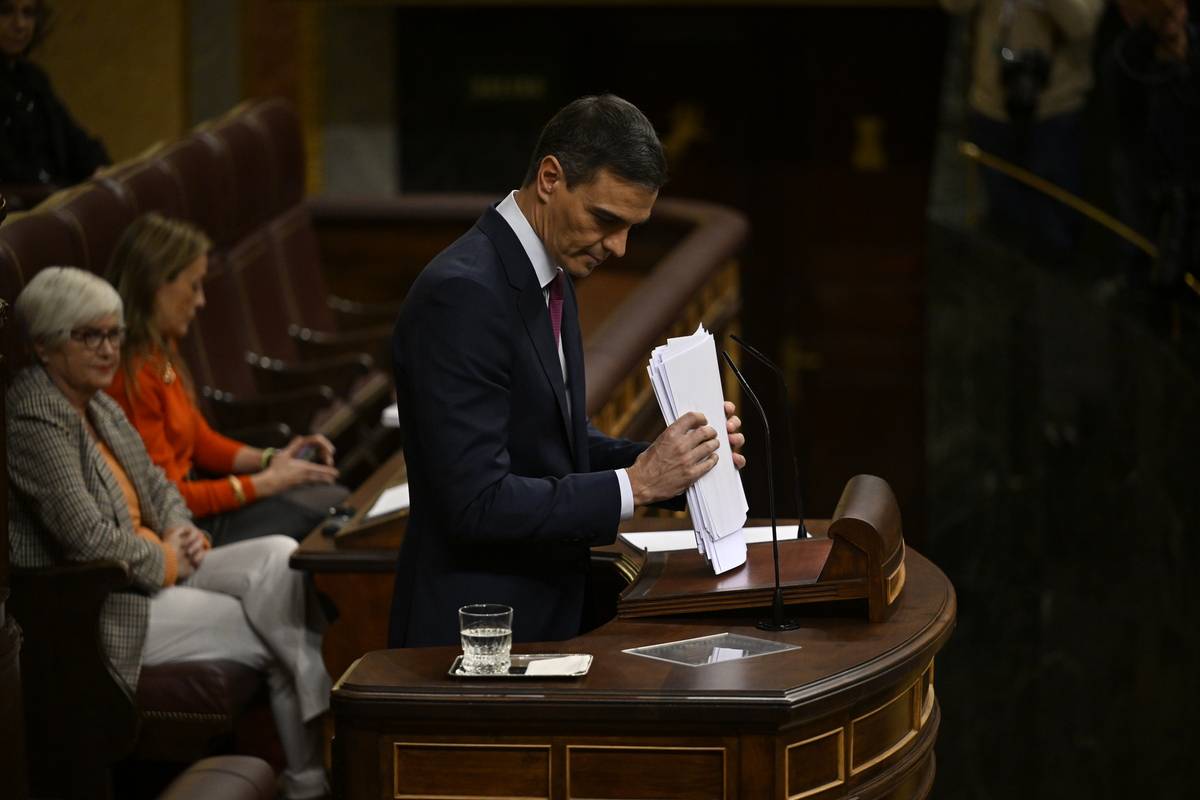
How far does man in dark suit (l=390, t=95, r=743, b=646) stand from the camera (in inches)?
98.2

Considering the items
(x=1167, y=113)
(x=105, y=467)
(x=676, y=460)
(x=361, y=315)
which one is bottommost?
(x=361, y=315)

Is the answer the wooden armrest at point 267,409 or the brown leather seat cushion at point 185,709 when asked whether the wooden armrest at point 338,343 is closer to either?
the wooden armrest at point 267,409

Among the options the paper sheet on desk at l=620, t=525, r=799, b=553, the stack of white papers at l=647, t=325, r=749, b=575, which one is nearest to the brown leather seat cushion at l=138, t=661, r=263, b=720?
the paper sheet on desk at l=620, t=525, r=799, b=553

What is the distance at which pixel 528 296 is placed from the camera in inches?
102

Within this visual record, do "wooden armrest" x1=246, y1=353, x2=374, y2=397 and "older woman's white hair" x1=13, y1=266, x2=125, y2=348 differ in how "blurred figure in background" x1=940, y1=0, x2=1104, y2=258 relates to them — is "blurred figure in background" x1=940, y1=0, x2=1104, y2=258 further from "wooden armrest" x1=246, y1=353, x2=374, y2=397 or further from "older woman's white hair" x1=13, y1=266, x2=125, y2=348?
"older woman's white hair" x1=13, y1=266, x2=125, y2=348

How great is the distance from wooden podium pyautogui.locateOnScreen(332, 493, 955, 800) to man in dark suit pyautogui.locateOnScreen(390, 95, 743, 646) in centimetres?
15

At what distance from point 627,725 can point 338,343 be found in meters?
3.86

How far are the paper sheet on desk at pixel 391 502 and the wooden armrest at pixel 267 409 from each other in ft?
4.54

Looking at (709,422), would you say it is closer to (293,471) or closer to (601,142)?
(601,142)

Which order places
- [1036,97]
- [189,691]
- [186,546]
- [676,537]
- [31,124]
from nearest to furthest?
[676,537] < [189,691] < [186,546] < [31,124] < [1036,97]

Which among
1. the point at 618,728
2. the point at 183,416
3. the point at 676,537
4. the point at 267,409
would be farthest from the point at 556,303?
the point at 267,409

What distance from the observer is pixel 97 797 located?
3.57 m

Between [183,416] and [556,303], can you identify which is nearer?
[556,303]

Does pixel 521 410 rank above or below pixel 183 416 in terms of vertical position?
above
